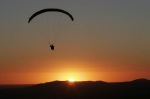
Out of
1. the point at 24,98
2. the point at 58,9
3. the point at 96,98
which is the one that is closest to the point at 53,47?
the point at 58,9

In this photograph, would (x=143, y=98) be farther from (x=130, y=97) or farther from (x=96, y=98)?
(x=96, y=98)

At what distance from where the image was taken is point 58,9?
54.2 metres

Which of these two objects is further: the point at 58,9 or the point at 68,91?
the point at 68,91

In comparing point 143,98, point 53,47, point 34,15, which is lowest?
point 143,98

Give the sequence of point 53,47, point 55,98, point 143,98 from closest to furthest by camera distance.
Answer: point 53,47, point 143,98, point 55,98

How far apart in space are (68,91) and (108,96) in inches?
821

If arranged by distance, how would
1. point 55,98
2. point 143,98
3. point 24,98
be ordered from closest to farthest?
point 143,98 < point 55,98 < point 24,98

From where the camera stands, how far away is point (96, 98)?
8762 centimetres

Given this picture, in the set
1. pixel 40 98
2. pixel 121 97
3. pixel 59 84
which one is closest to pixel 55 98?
pixel 40 98

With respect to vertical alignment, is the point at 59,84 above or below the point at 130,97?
above

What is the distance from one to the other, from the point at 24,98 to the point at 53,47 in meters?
54.5

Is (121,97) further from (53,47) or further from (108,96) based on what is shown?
(53,47)

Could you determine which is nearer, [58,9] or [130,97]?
[58,9]

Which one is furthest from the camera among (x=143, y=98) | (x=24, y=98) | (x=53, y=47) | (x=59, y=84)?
(x=59, y=84)
